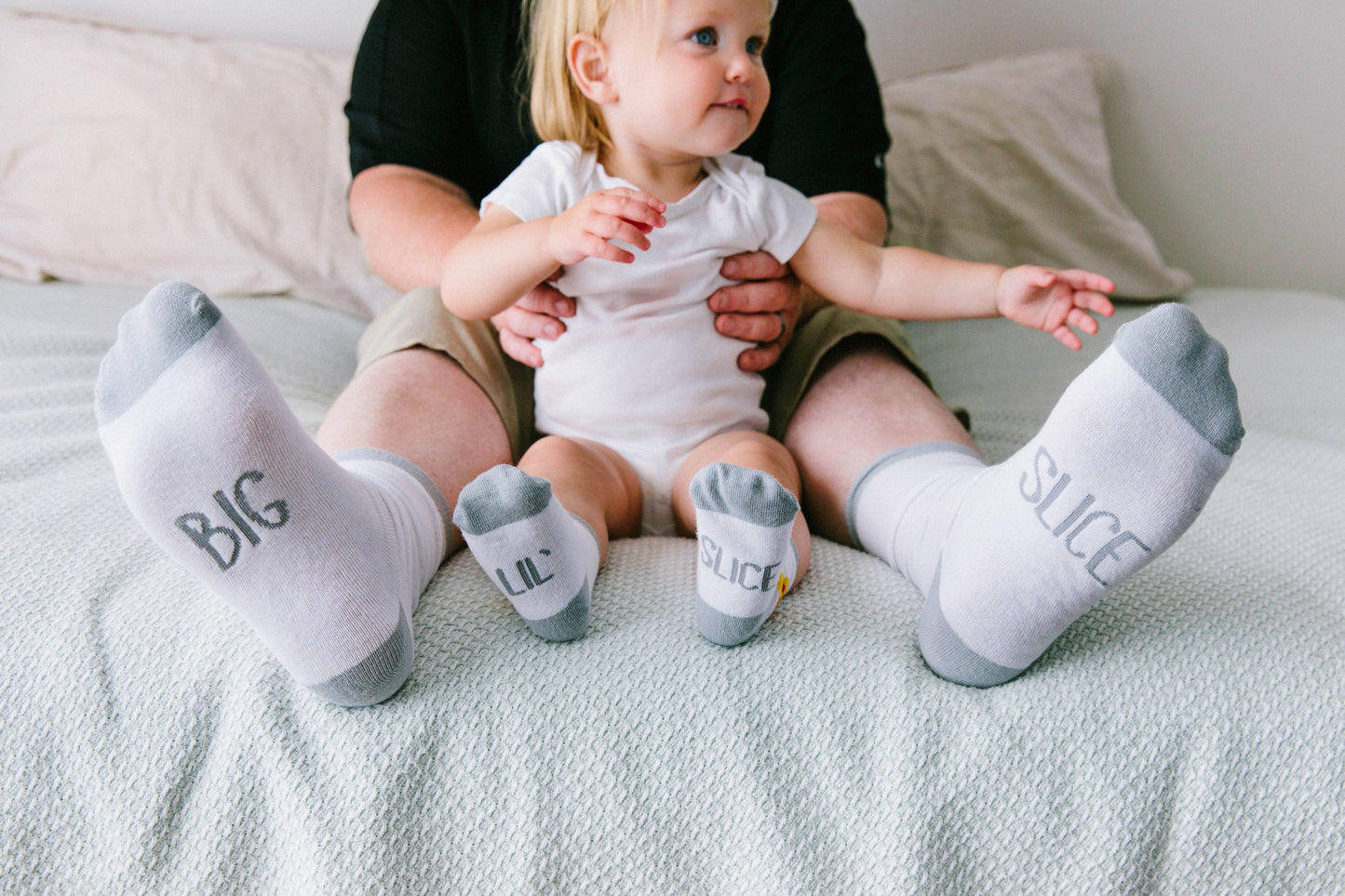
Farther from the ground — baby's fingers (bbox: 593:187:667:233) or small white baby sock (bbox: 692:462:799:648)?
baby's fingers (bbox: 593:187:667:233)

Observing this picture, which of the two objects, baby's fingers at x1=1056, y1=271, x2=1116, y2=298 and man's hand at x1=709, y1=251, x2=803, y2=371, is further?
man's hand at x1=709, y1=251, x2=803, y2=371

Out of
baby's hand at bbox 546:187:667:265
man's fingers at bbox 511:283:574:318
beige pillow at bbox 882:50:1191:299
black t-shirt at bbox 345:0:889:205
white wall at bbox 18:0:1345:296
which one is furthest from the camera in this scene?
white wall at bbox 18:0:1345:296

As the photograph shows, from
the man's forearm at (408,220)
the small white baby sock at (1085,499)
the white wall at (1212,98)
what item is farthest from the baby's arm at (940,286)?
the white wall at (1212,98)

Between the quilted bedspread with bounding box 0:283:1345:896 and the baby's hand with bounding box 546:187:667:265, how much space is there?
246mm

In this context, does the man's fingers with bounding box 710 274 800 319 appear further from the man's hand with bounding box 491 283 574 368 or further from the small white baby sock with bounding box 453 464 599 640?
the small white baby sock with bounding box 453 464 599 640

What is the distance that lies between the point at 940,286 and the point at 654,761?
47 centimetres

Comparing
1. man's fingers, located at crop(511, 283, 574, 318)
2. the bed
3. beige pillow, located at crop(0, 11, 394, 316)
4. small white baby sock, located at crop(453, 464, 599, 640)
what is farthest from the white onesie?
beige pillow, located at crop(0, 11, 394, 316)

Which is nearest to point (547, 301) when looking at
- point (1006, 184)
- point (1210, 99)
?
point (1006, 184)

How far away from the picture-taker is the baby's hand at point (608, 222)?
582 millimetres

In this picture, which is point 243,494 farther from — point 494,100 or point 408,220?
point 494,100

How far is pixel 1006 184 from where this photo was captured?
138 centimetres

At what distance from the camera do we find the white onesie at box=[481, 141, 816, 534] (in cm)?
78

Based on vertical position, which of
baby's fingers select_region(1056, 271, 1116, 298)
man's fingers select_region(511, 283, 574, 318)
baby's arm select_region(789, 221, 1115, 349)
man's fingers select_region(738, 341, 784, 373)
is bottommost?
man's fingers select_region(738, 341, 784, 373)

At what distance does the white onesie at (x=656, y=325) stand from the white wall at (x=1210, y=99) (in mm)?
1027
